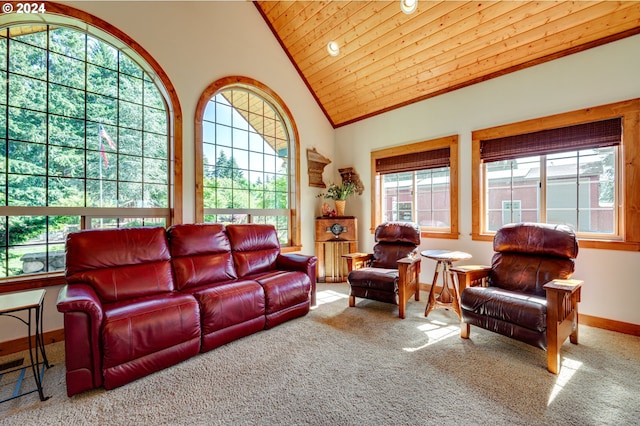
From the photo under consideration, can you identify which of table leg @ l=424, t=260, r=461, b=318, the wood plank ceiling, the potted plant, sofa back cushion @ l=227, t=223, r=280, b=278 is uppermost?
the wood plank ceiling

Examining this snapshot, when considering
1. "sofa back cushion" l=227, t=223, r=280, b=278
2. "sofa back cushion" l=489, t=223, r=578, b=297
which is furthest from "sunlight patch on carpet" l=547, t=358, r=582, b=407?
"sofa back cushion" l=227, t=223, r=280, b=278

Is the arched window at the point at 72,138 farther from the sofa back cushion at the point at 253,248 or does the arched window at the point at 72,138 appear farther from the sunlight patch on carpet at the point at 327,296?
the sunlight patch on carpet at the point at 327,296

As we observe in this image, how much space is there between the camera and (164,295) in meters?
2.45


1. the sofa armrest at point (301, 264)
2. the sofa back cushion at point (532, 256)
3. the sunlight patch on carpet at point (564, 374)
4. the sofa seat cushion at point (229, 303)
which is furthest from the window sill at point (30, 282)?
the sofa back cushion at point (532, 256)

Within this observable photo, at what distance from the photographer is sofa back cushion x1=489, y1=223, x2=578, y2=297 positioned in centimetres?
260

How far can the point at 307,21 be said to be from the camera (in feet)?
13.0

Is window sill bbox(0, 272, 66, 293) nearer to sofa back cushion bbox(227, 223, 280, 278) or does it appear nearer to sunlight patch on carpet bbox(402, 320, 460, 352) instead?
sofa back cushion bbox(227, 223, 280, 278)

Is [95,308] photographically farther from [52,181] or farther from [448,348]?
[448,348]

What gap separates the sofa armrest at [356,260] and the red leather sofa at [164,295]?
1.79 feet

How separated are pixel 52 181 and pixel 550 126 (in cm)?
531

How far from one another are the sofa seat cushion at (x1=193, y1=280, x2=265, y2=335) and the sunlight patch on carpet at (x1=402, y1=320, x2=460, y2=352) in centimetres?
155

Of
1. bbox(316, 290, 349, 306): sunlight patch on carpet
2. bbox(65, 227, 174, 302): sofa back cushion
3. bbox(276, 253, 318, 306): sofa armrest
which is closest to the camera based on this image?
bbox(65, 227, 174, 302): sofa back cushion

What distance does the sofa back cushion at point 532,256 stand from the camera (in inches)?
102

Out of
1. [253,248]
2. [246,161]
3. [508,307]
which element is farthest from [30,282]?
[508,307]
